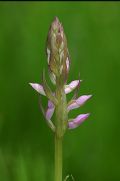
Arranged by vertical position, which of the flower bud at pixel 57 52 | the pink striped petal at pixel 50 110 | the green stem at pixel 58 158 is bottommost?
the green stem at pixel 58 158

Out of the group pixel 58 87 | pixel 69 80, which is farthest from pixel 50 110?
pixel 69 80

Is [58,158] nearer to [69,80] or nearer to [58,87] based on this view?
[58,87]

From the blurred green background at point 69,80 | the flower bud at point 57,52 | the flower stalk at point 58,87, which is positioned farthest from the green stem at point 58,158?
the blurred green background at point 69,80

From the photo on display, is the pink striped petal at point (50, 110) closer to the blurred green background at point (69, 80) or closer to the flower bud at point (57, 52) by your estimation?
the flower bud at point (57, 52)

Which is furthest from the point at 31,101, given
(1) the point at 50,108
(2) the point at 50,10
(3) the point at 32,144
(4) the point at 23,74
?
(1) the point at 50,108

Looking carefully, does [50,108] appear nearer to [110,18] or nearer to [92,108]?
[92,108]

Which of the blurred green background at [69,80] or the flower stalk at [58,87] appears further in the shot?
the blurred green background at [69,80]
